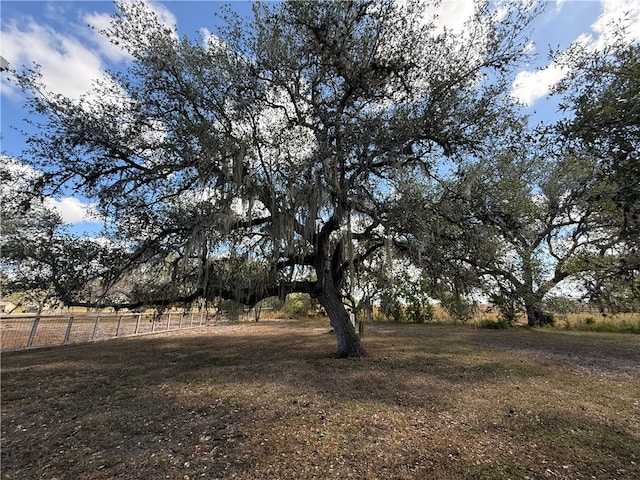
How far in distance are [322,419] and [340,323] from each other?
3.69 meters

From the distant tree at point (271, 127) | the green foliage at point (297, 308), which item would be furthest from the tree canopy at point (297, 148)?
the green foliage at point (297, 308)

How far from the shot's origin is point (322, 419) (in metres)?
3.61

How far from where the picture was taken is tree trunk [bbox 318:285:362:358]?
23.7 feet

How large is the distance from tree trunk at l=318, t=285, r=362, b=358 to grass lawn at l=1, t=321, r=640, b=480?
44 centimetres

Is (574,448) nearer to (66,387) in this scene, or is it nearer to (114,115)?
(66,387)

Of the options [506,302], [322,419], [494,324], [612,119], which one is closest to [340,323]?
[506,302]

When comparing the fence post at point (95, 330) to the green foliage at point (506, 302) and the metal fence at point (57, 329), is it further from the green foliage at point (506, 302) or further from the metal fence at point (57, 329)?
the green foliage at point (506, 302)

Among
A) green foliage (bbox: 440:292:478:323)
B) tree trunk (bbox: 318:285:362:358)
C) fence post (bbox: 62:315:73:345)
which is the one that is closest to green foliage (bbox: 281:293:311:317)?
fence post (bbox: 62:315:73:345)

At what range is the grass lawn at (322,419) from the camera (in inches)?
103

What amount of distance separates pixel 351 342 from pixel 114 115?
268 inches

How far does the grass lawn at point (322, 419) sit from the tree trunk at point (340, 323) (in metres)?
0.44

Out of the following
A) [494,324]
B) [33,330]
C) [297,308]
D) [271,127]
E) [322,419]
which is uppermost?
[271,127]

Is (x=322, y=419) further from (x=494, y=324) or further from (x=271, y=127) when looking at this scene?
(x=494, y=324)

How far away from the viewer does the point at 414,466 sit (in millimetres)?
2584
